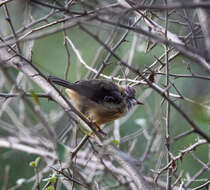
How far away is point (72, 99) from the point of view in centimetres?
464

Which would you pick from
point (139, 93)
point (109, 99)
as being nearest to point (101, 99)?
point (109, 99)

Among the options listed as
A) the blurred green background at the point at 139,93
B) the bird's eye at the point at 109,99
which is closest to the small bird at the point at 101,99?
the bird's eye at the point at 109,99

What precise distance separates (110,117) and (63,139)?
722mm

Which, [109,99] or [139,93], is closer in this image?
[109,99]

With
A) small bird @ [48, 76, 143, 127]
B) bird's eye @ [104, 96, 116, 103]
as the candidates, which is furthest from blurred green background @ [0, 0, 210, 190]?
bird's eye @ [104, 96, 116, 103]

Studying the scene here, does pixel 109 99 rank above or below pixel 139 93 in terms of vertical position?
below

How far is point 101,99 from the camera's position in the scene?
4.64 metres

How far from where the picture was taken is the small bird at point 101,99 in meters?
4.49

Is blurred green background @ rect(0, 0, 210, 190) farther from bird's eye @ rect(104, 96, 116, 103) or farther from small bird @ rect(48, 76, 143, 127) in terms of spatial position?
bird's eye @ rect(104, 96, 116, 103)

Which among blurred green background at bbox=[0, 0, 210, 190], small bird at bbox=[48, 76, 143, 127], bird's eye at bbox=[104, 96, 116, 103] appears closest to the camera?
blurred green background at bbox=[0, 0, 210, 190]

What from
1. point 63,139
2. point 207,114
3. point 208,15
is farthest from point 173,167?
point 63,139

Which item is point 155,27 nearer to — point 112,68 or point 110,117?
point 110,117

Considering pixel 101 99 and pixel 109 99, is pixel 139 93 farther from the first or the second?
pixel 101 99

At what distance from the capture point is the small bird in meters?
4.49
